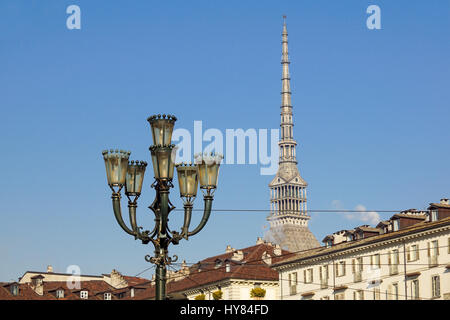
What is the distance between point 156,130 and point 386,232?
7067 cm

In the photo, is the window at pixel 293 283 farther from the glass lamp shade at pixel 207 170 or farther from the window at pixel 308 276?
the glass lamp shade at pixel 207 170

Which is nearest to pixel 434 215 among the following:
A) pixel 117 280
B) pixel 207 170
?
pixel 117 280

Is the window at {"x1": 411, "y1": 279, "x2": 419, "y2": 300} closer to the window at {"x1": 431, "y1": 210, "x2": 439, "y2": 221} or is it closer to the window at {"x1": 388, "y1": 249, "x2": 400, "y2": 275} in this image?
the window at {"x1": 388, "y1": 249, "x2": 400, "y2": 275}

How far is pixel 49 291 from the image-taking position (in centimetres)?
12038

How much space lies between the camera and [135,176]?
2039 cm

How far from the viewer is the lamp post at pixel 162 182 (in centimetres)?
1927

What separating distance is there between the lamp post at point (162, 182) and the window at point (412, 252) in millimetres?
64631

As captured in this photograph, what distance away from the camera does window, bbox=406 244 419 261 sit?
82.4 meters

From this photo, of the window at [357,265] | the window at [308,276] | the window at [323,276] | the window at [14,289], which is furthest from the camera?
the window at [14,289]

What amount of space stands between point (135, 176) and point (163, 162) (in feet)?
3.65

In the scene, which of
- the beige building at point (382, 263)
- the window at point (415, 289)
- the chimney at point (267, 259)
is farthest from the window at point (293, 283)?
the window at point (415, 289)
